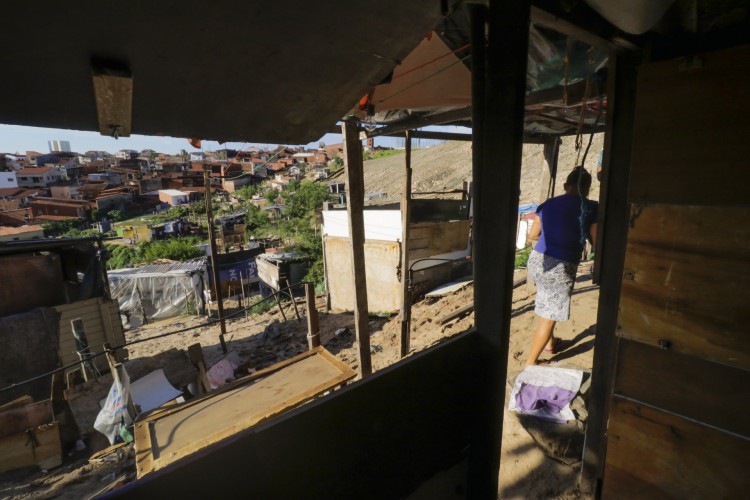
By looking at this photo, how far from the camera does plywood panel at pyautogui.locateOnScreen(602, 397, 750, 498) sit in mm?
1829

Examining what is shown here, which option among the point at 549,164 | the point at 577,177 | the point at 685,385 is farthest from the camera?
the point at 549,164

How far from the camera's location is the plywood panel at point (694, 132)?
165 cm

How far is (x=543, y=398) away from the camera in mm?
3236

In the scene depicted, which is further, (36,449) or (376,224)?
(376,224)

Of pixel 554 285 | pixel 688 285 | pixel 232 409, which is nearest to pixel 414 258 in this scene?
pixel 554 285

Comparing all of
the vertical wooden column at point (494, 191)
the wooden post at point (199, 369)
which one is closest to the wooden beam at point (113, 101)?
the vertical wooden column at point (494, 191)

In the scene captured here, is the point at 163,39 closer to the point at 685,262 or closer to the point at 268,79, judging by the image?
the point at 268,79

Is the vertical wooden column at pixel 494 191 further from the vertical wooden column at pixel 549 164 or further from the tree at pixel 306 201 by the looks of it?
the tree at pixel 306 201

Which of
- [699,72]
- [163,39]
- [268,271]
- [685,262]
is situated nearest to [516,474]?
[685,262]

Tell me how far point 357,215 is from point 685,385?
3.69m

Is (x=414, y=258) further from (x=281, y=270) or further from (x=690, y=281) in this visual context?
(x=281, y=270)

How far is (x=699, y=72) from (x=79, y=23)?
2.53 meters

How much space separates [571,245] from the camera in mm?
3639

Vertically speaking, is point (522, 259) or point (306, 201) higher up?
point (306, 201)
